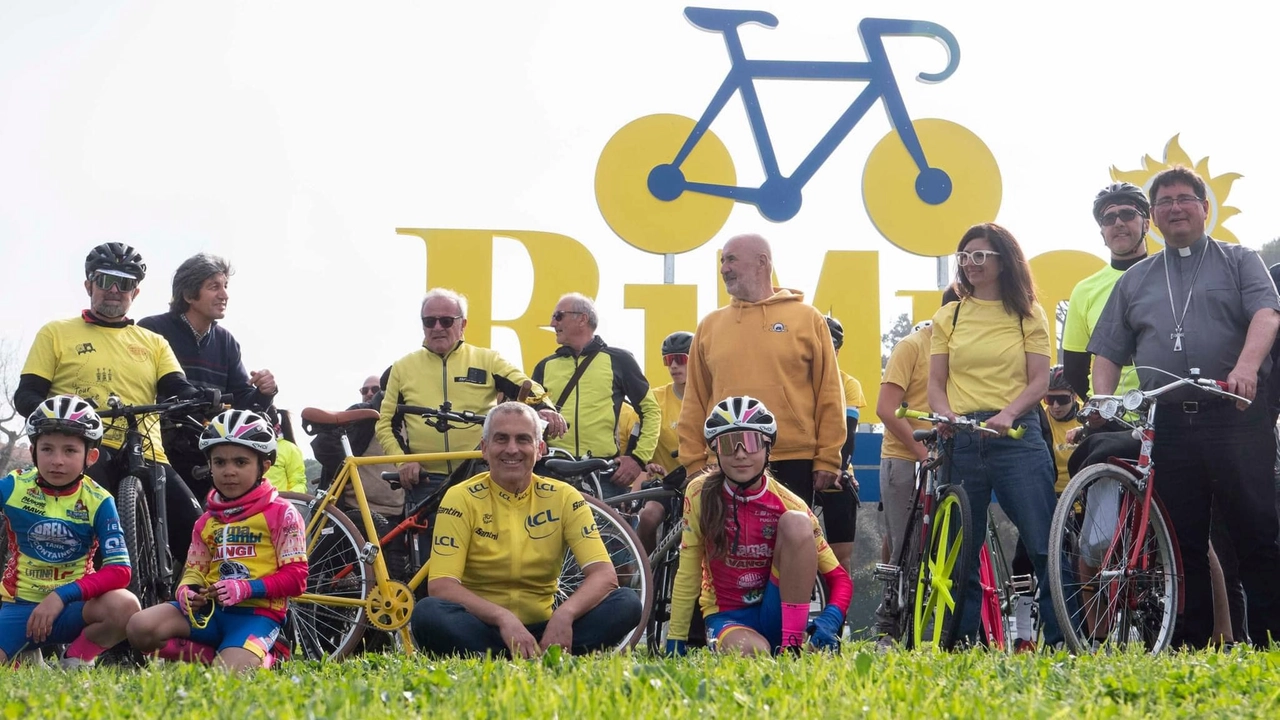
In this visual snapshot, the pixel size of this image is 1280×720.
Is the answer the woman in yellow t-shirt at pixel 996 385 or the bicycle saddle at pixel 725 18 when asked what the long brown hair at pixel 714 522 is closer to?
the woman in yellow t-shirt at pixel 996 385

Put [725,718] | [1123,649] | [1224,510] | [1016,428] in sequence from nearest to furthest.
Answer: [725,718], [1123,649], [1224,510], [1016,428]

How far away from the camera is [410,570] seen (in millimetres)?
7129

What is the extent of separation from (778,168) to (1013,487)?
10.8 meters

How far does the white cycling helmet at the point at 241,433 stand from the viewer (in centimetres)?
595

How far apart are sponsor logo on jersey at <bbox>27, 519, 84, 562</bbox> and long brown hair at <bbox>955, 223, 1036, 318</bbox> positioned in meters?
4.46

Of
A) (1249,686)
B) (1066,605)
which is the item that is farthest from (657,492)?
(1249,686)

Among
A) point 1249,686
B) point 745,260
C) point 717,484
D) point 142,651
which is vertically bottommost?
point 142,651

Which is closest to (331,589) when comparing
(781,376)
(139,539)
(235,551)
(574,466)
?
(139,539)

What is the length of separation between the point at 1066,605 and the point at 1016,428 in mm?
879

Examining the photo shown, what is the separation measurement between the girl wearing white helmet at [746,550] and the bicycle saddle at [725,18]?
463 inches

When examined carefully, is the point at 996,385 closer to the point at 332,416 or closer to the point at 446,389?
the point at 446,389

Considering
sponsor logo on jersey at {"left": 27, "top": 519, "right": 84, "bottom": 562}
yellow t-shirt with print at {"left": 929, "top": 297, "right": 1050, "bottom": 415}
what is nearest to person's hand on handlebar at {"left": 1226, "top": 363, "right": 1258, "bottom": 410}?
yellow t-shirt with print at {"left": 929, "top": 297, "right": 1050, "bottom": 415}

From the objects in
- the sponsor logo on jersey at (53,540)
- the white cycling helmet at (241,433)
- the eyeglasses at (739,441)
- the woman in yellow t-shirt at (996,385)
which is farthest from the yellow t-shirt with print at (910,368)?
the sponsor logo on jersey at (53,540)

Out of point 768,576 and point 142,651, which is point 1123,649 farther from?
point 142,651
